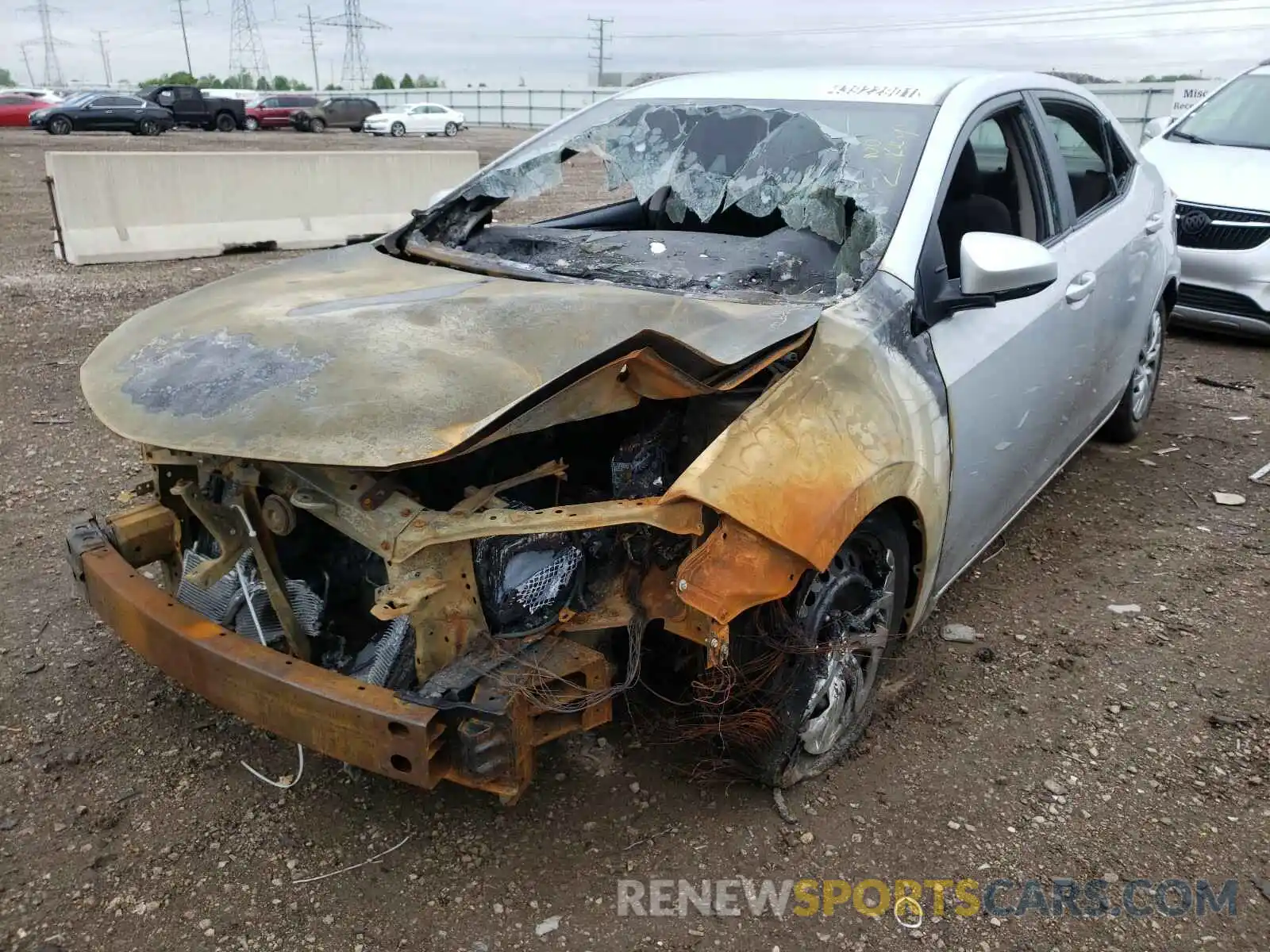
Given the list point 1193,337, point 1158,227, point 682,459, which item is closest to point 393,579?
point 682,459

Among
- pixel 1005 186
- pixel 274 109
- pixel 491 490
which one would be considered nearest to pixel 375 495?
pixel 491 490

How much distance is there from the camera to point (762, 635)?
2.31 meters

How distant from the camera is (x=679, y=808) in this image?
2.53m

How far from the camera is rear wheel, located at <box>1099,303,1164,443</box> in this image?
476 cm

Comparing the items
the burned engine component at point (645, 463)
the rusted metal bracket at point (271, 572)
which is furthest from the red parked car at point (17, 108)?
the burned engine component at point (645, 463)

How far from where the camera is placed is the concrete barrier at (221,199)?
8.94 m

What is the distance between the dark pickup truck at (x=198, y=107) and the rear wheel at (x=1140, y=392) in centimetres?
3548

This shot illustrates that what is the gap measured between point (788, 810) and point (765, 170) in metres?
2.01

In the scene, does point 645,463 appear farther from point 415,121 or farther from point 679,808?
point 415,121

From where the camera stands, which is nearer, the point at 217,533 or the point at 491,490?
the point at 491,490

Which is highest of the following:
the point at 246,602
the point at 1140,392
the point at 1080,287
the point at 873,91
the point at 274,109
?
the point at 873,91

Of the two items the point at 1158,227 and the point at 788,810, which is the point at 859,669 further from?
the point at 1158,227

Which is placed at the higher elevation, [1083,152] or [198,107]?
[1083,152]

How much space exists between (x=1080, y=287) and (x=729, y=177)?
51.5 inches
